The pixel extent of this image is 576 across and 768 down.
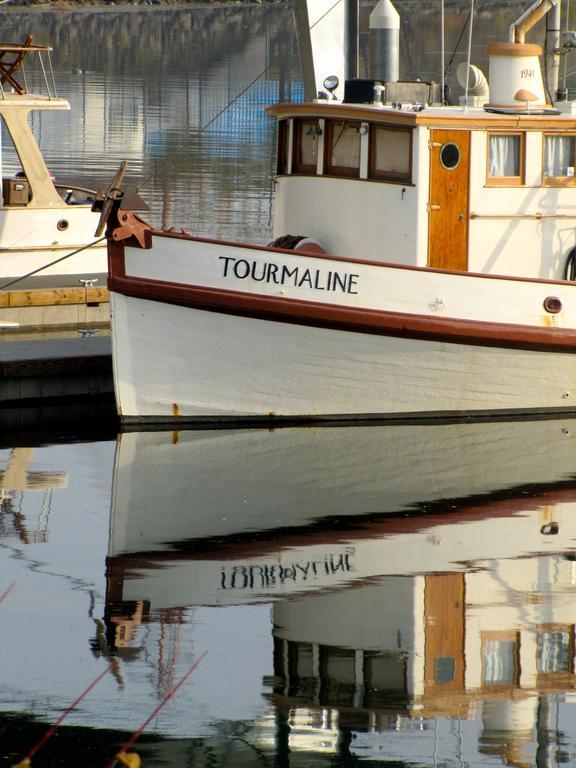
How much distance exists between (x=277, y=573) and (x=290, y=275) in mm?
3919

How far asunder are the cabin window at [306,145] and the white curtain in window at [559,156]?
80.5 inches

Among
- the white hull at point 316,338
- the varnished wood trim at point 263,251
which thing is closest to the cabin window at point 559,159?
the white hull at point 316,338

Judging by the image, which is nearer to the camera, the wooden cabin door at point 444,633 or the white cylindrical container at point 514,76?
the wooden cabin door at point 444,633

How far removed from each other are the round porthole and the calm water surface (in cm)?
231

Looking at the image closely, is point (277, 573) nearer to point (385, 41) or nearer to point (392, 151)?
point (392, 151)

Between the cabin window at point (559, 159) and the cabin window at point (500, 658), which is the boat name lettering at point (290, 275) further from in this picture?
the cabin window at point (500, 658)

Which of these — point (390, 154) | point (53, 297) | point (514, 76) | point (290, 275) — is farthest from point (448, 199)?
point (53, 297)

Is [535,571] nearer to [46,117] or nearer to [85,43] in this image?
[46,117]

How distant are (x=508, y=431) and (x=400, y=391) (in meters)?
1.02

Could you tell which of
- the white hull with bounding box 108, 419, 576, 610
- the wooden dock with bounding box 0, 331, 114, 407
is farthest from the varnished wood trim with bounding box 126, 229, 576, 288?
the wooden dock with bounding box 0, 331, 114, 407

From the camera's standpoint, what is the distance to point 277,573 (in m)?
Answer: 9.51

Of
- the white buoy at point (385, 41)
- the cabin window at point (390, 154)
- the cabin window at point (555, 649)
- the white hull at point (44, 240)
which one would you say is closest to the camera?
the cabin window at point (555, 649)

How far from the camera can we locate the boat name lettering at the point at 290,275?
1279 cm

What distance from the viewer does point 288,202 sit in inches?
557
